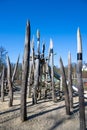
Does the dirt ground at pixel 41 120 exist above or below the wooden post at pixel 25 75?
below

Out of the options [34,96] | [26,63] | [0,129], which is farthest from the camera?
[34,96]

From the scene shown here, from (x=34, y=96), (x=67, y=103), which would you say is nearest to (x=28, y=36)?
(x=67, y=103)

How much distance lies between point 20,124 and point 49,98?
8.15m

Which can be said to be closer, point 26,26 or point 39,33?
point 26,26

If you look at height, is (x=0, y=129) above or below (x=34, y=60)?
below

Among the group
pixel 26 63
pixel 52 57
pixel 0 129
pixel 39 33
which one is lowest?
pixel 0 129

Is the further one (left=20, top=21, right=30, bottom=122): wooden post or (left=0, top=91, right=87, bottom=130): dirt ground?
(left=20, top=21, right=30, bottom=122): wooden post

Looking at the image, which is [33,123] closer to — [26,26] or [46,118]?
[46,118]

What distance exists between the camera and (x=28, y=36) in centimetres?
1104

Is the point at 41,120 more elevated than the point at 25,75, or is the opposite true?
the point at 25,75

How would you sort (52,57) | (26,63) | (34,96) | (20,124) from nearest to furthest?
(20,124)
(26,63)
(34,96)
(52,57)

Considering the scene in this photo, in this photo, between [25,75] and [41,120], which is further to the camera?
[25,75]

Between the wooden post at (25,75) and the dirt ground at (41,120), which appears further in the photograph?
the wooden post at (25,75)

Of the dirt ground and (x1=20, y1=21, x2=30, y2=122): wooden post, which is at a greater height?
(x1=20, y1=21, x2=30, y2=122): wooden post
